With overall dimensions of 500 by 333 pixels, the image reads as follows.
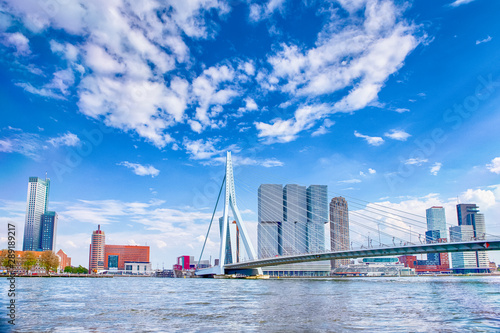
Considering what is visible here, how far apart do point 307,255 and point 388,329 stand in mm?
61869

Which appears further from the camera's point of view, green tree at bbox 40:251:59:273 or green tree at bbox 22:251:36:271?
green tree at bbox 40:251:59:273

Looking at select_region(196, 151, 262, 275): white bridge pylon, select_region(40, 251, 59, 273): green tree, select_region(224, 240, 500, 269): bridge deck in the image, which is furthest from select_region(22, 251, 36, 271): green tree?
select_region(224, 240, 500, 269): bridge deck

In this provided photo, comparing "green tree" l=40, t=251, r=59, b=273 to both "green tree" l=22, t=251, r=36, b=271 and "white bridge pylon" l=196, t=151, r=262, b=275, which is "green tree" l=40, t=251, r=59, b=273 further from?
"white bridge pylon" l=196, t=151, r=262, b=275

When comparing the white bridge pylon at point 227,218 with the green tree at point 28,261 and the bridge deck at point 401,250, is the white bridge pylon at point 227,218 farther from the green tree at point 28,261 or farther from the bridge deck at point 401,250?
the green tree at point 28,261

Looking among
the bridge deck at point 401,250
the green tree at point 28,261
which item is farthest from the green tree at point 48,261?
the bridge deck at point 401,250

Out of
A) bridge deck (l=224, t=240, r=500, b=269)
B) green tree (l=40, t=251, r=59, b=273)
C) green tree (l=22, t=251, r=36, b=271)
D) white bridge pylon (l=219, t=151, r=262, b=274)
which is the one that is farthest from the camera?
green tree (l=40, t=251, r=59, b=273)

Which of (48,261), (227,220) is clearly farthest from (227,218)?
(48,261)

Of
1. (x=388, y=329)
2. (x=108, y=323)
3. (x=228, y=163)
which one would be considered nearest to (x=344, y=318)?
(x=388, y=329)

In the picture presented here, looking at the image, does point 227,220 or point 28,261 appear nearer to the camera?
point 227,220

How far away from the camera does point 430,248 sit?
60781 mm

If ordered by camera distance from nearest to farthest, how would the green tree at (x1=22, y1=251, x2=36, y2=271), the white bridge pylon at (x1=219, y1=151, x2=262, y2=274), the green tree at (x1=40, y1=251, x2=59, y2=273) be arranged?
the white bridge pylon at (x1=219, y1=151, x2=262, y2=274) → the green tree at (x1=22, y1=251, x2=36, y2=271) → the green tree at (x1=40, y1=251, x2=59, y2=273)

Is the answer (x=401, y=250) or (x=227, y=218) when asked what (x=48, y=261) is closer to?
(x=227, y=218)

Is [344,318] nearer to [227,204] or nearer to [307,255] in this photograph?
[307,255]

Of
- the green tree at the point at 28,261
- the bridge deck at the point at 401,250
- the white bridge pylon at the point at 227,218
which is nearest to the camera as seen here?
the bridge deck at the point at 401,250
